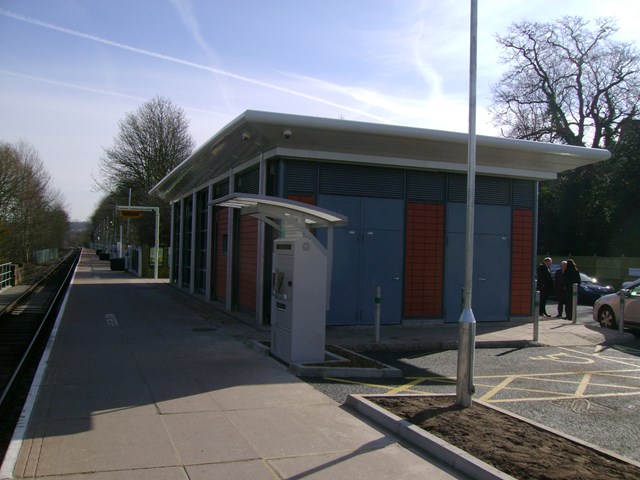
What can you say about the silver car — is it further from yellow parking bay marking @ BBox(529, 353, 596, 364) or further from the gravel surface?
yellow parking bay marking @ BBox(529, 353, 596, 364)

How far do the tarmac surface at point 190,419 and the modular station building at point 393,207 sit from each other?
6.64ft

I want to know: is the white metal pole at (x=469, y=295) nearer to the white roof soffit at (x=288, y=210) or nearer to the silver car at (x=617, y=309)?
the white roof soffit at (x=288, y=210)

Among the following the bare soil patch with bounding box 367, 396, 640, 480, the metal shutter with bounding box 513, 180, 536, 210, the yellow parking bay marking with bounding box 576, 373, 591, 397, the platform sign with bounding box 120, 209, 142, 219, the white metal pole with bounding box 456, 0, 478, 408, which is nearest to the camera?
the bare soil patch with bounding box 367, 396, 640, 480

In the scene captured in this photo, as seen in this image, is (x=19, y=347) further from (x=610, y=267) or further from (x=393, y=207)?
(x=610, y=267)

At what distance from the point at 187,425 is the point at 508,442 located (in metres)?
3.08

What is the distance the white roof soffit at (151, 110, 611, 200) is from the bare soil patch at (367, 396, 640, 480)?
622cm

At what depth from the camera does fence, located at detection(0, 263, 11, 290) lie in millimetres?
25344

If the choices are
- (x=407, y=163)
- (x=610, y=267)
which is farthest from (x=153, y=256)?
(x=610, y=267)

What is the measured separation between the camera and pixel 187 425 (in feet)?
18.7

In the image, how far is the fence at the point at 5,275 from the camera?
2534 centimetres

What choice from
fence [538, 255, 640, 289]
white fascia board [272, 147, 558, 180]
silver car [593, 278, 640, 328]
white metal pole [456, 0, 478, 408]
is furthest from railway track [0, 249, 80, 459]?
fence [538, 255, 640, 289]

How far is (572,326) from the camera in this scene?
14.7 meters

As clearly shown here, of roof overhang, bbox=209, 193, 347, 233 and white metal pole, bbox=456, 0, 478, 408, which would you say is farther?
roof overhang, bbox=209, 193, 347, 233

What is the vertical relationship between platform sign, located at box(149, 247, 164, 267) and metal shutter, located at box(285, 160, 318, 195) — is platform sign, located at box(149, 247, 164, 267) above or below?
below
